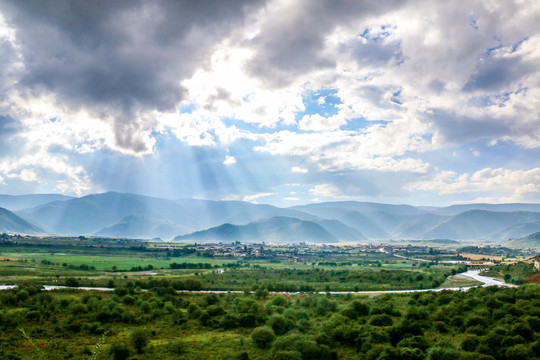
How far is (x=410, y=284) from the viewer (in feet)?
336

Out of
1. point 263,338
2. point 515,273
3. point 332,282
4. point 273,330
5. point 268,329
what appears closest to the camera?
point 263,338

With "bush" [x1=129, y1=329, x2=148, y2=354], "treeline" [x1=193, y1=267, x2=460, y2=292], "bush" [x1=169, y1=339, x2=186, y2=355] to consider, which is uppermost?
"bush" [x1=129, y1=329, x2=148, y2=354]

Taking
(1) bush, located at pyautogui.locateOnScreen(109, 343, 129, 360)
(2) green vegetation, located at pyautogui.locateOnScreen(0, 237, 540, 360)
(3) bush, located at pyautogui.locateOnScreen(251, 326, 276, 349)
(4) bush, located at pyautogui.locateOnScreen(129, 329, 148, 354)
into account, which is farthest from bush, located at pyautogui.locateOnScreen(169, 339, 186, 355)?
(3) bush, located at pyautogui.locateOnScreen(251, 326, 276, 349)

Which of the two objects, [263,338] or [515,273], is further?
[515,273]

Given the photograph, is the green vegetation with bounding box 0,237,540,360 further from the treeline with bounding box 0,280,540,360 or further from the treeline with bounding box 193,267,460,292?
the treeline with bounding box 193,267,460,292

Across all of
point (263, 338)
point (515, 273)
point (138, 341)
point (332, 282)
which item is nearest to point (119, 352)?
point (138, 341)

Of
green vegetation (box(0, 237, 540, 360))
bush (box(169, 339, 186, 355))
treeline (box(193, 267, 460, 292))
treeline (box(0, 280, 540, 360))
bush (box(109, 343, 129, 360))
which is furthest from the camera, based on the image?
treeline (box(193, 267, 460, 292))

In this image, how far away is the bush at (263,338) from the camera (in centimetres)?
3728

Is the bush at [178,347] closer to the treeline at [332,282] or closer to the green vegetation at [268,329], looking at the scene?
the green vegetation at [268,329]

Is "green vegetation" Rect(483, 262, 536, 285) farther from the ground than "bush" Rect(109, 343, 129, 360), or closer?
closer

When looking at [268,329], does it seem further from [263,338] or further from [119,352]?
[119,352]

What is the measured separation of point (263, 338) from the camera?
37594mm

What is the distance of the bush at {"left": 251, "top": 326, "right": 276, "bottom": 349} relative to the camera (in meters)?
37.3

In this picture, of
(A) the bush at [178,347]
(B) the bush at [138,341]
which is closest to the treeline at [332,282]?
(A) the bush at [178,347]
